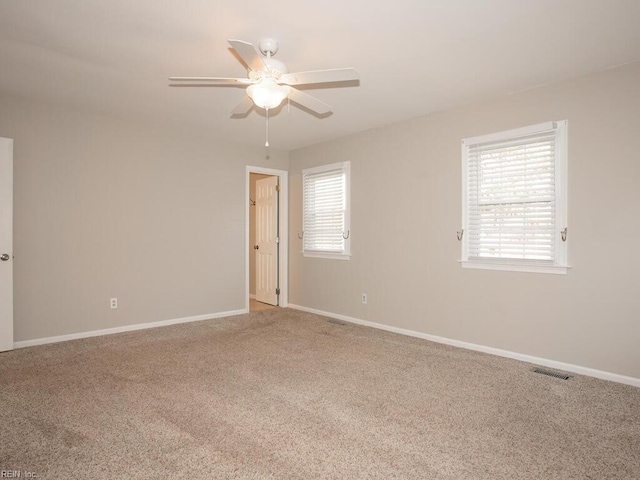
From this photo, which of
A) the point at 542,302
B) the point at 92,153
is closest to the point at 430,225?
the point at 542,302

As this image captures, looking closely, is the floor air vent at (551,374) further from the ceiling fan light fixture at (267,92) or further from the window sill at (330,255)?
the ceiling fan light fixture at (267,92)

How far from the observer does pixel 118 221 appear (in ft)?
14.9

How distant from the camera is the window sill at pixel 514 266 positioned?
11.0 ft

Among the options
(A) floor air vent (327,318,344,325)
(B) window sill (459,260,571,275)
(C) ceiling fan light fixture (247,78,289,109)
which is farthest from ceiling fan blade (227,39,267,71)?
(A) floor air vent (327,318,344,325)

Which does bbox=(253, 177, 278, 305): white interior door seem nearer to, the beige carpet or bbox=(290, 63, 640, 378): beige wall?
→ bbox=(290, 63, 640, 378): beige wall

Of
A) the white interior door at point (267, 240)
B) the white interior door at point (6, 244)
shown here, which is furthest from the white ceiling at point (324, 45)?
the white interior door at point (267, 240)

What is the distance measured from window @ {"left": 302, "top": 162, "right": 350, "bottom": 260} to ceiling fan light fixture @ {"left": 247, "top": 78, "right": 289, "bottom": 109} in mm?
2729

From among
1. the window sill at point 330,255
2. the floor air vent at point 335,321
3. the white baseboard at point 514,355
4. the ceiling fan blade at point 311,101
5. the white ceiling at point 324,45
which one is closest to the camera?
the white ceiling at point 324,45

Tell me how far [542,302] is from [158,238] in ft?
14.2

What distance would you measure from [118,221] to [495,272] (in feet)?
13.8

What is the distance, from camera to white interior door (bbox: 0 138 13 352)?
3.71 meters

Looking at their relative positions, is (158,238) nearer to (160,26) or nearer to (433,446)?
(160,26)

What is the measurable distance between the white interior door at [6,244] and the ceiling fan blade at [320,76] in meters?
3.03

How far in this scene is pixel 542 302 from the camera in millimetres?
3455
